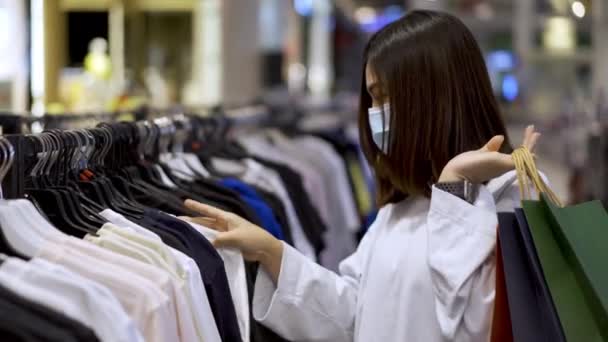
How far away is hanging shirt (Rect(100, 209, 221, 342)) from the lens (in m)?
1.48

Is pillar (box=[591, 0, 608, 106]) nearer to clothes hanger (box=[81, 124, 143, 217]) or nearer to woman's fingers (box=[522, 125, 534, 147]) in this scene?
woman's fingers (box=[522, 125, 534, 147])

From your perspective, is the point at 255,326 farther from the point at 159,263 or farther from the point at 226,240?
the point at 159,263

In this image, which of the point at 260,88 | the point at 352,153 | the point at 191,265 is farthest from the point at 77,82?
the point at 191,265

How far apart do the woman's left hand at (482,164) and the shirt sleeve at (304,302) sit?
34 cm

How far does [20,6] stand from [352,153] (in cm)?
196

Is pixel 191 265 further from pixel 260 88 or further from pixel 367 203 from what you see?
pixel 260 88

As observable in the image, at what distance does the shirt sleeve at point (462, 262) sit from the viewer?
5.69 ft

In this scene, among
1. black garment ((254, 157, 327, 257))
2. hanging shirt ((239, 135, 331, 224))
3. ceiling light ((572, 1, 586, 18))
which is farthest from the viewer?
hanging shirt ((239, 135, 331, 224))

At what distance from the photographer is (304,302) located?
1.99 metres

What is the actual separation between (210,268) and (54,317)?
19.5 inches

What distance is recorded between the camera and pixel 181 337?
1.42 metres

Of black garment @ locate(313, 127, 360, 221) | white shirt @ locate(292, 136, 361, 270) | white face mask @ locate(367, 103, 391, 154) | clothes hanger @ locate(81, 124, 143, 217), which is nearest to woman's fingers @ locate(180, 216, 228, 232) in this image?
clothes hanger @ locate(81, 124, 143, 217)

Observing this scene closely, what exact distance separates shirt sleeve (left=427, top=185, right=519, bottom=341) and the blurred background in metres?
3.32

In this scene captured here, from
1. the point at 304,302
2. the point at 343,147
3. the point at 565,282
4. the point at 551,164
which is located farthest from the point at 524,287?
the point at 551,164
